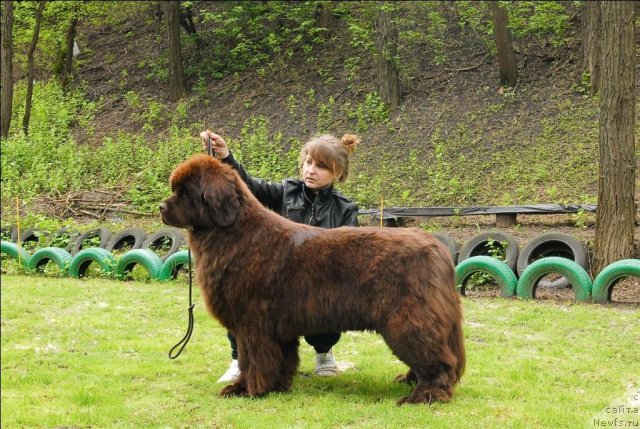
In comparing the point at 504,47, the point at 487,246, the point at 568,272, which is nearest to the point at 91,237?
the point at 487,246

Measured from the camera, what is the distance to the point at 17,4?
2653cm

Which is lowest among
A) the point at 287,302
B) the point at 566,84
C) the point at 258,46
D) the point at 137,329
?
the point at 137,329

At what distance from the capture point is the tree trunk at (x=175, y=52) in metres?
24.0

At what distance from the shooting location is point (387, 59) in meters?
20.7

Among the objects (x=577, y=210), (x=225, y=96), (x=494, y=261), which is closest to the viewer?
(x=494, y=261)

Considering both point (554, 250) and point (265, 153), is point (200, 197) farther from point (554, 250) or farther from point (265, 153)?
point (265, 153)

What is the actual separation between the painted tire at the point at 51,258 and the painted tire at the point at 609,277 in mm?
7973

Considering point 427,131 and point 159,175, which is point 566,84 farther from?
point 159,175

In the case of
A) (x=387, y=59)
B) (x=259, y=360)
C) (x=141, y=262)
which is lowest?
(x=141, y=262)

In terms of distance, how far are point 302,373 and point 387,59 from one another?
15199 millimetres

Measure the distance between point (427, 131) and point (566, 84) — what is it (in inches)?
143

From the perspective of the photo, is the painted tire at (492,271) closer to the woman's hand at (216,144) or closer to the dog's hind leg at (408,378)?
the dog's hind leg at (408,378)

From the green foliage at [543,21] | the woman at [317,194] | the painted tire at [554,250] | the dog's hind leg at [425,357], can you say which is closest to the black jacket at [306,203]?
the woman at [317,194]

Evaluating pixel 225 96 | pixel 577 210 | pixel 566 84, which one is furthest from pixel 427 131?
pixel 225 96
